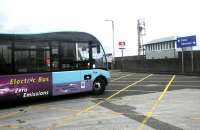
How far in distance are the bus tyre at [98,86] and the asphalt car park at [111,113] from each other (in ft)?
0.92

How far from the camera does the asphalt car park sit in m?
10.6

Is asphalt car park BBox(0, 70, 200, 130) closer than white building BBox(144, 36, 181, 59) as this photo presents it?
Yes

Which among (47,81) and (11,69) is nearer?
(11,69)

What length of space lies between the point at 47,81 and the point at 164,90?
20.5 feet

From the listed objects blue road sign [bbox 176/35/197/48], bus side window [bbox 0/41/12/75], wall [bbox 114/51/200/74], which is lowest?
wall [bbox 114/51/200/74]

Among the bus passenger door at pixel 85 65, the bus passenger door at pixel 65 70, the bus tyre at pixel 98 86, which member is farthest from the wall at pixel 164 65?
the bus passenger door at pixel 65 70

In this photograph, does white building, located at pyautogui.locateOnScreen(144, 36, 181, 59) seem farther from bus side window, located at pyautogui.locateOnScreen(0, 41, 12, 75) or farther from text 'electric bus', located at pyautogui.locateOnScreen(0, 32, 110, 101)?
bus side window, located at pyautogui.locateOnScreen(0, 41, 12, 75)

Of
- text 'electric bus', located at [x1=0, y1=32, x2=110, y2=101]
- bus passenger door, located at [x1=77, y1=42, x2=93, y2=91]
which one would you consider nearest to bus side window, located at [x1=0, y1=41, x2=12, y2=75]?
text 'electric bus', located at [x1=0, y1=32, x2=110, y2=101]

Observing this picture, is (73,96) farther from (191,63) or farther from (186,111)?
(191,63)

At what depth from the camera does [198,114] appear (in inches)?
472

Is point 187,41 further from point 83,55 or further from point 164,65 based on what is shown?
point 83,55

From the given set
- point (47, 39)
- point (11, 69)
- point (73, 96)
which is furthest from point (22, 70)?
point (73, 96)

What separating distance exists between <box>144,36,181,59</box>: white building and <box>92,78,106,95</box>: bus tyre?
38.5 meters

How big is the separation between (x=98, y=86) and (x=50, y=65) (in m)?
2.99
